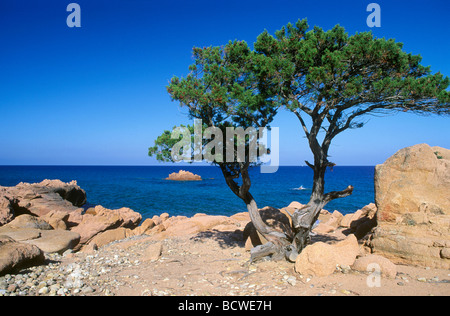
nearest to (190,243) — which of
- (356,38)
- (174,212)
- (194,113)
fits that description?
(194,113)

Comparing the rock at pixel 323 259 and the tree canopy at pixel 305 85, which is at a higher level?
the tree canopy at pixel 305 85

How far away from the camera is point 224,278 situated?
875 centimetres

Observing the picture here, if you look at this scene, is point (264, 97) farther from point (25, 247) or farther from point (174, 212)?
point (174, 212)

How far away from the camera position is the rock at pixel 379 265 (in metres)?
7.55

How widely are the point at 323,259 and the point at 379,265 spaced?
140 centimetres

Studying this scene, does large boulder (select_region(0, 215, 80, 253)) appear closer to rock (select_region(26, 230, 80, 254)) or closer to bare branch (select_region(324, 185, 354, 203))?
rock (select_region(26, 230, 80, 254))

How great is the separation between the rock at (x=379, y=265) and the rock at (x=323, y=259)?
0.84 ft

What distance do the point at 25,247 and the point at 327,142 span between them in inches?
409

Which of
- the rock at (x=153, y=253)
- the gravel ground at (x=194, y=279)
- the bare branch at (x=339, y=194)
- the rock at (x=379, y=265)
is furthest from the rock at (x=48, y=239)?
the rock at (x=379, y=265)

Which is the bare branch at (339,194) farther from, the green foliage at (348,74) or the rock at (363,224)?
the rock at (363,224)

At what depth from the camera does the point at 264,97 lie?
377 inches

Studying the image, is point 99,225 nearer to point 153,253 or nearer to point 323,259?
point 153,253

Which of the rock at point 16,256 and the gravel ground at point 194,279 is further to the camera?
the rock at point 16,256

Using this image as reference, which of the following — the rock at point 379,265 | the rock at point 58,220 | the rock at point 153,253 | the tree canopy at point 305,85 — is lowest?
the rock at point 58,220
